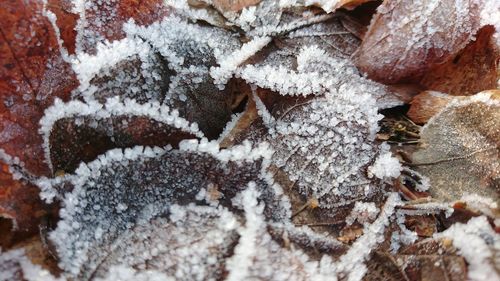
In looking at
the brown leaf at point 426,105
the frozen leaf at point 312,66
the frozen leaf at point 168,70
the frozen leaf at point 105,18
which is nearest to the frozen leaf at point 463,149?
the brown leaf at point 426,105

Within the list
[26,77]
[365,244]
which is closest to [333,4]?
[365,244]

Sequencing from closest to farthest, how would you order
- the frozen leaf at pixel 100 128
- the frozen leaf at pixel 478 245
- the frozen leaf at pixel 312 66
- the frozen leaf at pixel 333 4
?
1. the frozen leaf at pixel 478 245
2. the frozen leaf at pixel 100 128
3. the frozen leaf at pixel 312 66
4. the frozen leaf at pixel 333 4

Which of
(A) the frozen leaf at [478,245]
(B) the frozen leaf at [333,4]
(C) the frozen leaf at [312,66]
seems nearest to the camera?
(A) the frozen leaf at [478,245]

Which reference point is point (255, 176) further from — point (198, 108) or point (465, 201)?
point (465, 201)

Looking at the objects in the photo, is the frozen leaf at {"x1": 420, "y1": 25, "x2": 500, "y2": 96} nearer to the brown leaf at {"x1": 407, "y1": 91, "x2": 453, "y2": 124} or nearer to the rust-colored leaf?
the brown leaf at {"x1": 407, "y1": 91, "x2": 453, "y2": 124}

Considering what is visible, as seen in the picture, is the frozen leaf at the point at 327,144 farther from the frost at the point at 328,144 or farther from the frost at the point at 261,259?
the frost at the point at 261,259

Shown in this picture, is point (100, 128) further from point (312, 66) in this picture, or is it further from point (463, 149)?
point (463, 149)

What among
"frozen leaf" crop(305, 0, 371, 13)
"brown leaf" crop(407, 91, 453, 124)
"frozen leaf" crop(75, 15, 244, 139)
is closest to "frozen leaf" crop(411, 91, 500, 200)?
"brown leaf" crop(407, 91, 453, 124)
